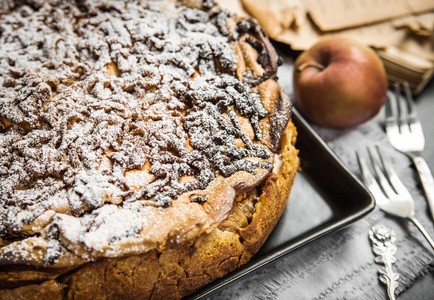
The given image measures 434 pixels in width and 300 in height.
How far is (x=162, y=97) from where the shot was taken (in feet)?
3.34

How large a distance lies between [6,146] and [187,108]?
49 centimetres

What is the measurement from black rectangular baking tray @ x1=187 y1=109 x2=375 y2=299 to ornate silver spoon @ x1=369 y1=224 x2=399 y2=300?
141 mm

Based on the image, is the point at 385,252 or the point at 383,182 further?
the point at 383,182

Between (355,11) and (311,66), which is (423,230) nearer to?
(311,66)

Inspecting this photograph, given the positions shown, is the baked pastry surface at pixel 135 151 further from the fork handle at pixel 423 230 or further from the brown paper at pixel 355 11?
the brown paper at pixel 355 11

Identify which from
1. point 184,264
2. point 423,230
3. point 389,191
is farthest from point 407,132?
point 184,264

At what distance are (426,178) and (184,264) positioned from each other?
1056 mm

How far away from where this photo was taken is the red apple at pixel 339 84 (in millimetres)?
1417

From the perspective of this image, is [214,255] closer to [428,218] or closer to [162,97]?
[162,97]

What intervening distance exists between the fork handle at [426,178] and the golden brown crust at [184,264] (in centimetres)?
67

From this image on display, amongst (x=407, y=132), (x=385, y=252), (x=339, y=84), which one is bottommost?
(x=385, y=252)

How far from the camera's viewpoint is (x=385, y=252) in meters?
1.20

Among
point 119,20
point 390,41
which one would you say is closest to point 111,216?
point 119,20

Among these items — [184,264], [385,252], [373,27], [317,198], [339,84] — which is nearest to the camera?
[184,264]
